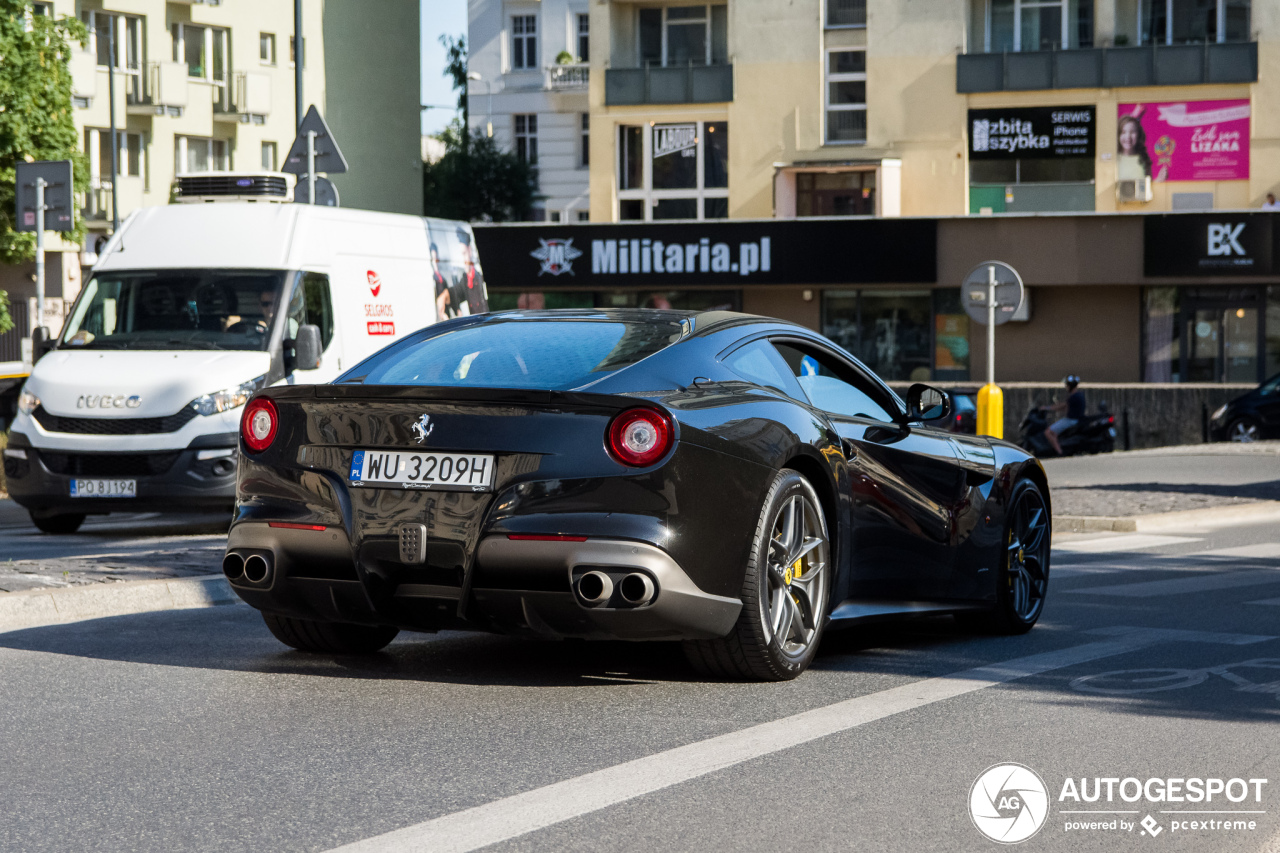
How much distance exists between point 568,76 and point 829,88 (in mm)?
20950

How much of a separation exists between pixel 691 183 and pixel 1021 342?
439 inches

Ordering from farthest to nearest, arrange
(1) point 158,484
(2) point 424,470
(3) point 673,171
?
(3) point 673,171 < (1) point 158,484 < (2) point 424,470

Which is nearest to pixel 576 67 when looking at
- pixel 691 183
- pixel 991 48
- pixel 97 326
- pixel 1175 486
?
pixel 691 183

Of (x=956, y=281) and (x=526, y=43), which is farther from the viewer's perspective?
(x=526, y=43)

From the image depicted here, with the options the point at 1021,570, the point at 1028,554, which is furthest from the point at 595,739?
the point at 1028,554

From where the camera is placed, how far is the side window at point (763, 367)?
6.41 m

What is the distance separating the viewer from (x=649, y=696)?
599cm

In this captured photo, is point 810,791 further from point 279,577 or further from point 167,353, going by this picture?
point 167,353

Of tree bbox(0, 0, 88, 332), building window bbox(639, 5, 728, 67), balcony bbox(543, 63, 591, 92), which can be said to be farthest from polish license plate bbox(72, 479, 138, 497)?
balcony bbox(543, 63, 591, 92)

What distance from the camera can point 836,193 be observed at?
1804 inches

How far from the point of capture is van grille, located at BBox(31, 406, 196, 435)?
503 inches

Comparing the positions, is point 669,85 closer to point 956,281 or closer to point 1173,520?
point 956,281

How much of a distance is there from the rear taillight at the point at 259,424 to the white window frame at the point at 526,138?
62.3 m

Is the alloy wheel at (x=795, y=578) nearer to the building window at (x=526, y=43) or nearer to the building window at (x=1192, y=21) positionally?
the building window at (x=1192, y=21)
